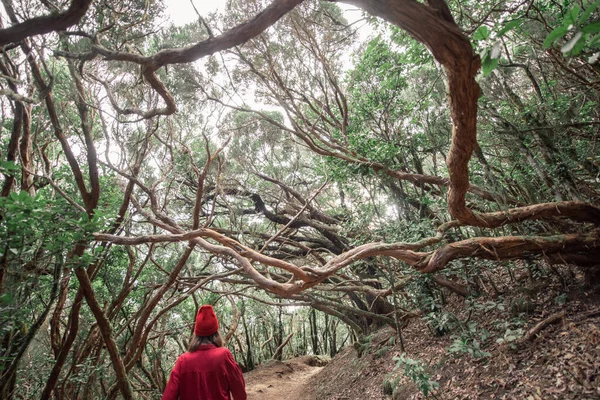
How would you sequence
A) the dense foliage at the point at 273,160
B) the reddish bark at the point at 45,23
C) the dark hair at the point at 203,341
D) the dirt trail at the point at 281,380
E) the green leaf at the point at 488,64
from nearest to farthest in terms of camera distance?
the green leaf at the point at 488,64 → the reddish bark at the point at 45,23 → the dense foliage at the point at 273,160 → the dark hair at the point at 203,341 → the dirt trail at the point at 281,380

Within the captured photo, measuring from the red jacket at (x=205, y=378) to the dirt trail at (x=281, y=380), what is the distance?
19.7 ft

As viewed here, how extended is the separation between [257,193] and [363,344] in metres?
4.91

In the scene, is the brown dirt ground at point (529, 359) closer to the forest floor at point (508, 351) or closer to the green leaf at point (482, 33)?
the forest floor at point (508, 351)

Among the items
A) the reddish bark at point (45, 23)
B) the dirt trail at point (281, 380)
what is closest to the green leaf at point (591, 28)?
the reddish bark at point (45, 23)

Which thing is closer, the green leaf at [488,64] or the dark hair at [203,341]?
the green leaf at [488,64]

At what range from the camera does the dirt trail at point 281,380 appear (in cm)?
852

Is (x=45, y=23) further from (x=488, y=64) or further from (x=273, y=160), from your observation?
(x=273, y=160)

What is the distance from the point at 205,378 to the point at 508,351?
344 centimetres

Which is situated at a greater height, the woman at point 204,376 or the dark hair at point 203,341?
the dark hair at point 203,341

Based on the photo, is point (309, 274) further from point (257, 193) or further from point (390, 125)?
point (257, 193)

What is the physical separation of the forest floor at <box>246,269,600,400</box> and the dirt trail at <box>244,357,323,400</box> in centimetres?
280

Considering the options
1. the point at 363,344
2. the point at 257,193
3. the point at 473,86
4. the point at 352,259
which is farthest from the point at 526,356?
the point at 257,193

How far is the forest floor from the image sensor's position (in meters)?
2.87

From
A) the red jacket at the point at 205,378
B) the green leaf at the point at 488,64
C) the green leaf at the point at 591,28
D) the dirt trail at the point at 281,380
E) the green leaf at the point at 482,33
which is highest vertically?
the green leaf at the point at 482,33
